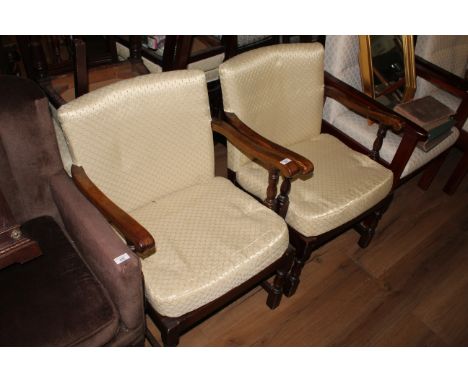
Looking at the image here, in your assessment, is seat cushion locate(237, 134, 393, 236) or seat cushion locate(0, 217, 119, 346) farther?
seat cushion locate(237, 134, 393, 236)

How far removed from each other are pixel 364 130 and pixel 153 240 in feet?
5.04

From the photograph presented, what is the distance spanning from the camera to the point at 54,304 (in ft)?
4.41

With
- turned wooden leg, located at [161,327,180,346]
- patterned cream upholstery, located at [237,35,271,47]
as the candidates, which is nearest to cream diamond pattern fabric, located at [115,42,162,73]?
patterned cream upholstery, located at [237,35,271,47]

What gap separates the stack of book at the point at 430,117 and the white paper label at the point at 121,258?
5.64ft

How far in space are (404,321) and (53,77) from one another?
227 cm

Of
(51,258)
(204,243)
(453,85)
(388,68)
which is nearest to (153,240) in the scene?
(204,243)

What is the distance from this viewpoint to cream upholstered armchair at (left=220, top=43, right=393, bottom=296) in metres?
1.80

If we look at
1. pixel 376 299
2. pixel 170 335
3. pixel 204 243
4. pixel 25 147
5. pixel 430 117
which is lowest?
pixel 376 299

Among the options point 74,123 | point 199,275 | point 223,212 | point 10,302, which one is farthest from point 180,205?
point 10,302

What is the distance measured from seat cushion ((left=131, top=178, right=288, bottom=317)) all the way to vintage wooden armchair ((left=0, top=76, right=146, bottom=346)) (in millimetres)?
150

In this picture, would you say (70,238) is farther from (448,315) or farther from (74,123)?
(448,315)

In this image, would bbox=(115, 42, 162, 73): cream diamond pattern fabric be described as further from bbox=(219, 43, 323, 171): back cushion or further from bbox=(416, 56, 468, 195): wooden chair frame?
bbox=(416, 56, 468, 195): wooden chair frame

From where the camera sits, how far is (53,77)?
218 centimetres

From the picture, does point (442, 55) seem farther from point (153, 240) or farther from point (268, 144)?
point (153, 240)
